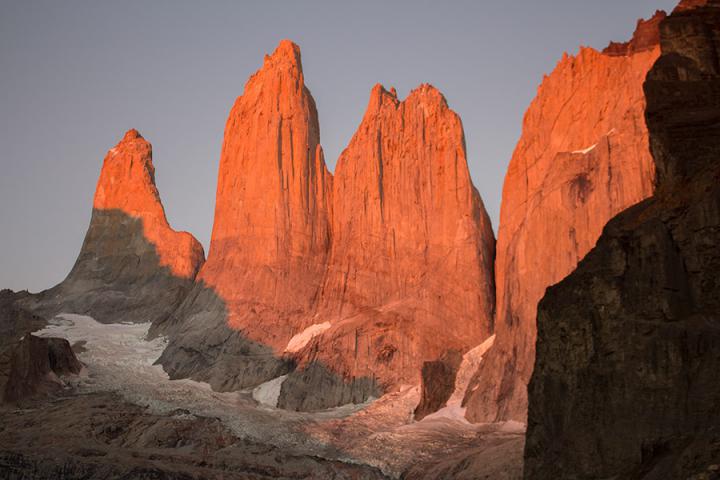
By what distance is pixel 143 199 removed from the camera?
74.4 metres

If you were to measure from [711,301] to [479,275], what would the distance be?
3082 cm

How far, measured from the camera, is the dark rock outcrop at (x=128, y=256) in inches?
2655

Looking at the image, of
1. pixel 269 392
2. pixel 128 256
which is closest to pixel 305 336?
pixel 269 392

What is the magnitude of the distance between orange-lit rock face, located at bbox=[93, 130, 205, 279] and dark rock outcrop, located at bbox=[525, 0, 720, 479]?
2107 inches

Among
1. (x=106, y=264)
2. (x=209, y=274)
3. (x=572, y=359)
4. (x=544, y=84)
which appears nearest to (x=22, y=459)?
(x=572, y=359)

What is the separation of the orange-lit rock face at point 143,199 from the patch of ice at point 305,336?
20660 millimetres

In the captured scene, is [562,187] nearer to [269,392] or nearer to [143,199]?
[269,392]

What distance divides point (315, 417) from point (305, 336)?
919cm

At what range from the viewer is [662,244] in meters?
18.3

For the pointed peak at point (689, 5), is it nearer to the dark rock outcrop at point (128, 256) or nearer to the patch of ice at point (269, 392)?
the patch of ice at point (269, 392)

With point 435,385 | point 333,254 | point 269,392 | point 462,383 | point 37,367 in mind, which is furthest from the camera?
point 333,254

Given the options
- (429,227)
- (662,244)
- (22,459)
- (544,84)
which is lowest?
(22,459)

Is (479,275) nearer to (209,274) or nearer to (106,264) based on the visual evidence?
(209,274)

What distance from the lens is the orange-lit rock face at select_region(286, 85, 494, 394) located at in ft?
155
